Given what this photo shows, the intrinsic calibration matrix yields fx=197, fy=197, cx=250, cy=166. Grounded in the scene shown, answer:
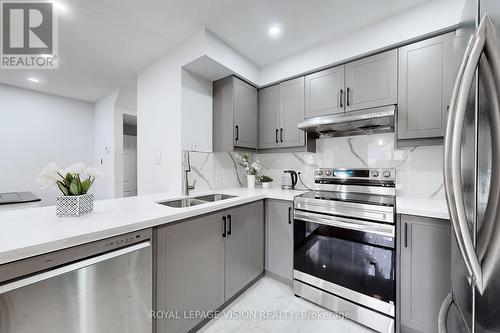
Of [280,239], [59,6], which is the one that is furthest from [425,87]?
[59,6]

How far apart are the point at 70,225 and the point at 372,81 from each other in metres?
2.51

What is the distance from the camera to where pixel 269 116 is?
2611 mm

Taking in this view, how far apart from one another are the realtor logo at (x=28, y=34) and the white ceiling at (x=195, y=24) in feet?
0.29

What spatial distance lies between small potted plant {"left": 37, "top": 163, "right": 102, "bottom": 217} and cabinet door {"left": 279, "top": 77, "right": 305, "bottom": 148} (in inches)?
75.1

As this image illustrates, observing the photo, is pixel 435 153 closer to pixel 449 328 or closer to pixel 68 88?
pixel 449 328

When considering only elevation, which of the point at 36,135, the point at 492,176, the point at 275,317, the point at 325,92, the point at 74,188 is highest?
the point at 325,92

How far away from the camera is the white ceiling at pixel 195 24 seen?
1.62 metres

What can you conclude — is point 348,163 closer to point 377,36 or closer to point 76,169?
point 377,36

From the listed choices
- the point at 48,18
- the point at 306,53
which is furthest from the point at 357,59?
the point at 48,18

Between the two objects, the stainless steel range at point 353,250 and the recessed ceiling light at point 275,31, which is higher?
the recessed ceiling light at point 275,31

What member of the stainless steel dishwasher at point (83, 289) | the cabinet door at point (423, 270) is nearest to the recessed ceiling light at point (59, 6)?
the stainless steel dishwasher at point (83, 289)

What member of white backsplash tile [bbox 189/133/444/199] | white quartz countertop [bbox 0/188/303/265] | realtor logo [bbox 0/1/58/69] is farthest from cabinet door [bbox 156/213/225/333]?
realtor logo [bbox 0/1/58/69]

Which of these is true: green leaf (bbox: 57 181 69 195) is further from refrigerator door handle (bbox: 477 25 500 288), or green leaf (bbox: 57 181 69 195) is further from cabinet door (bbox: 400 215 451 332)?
cabinet door (bbox: 400 215 451 332)

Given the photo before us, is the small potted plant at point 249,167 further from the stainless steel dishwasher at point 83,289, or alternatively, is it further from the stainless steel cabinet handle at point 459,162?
the stainless steel cabinet handle at point 459,162
